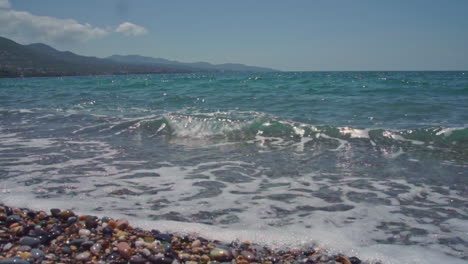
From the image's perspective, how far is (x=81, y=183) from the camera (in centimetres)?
488

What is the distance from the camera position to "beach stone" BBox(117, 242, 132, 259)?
2.78 metres

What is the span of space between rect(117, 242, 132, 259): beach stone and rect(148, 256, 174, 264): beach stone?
0.18 m

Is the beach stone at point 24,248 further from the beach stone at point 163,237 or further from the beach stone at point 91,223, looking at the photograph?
the beach stone at point 163,237

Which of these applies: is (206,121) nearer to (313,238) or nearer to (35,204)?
(35,204)

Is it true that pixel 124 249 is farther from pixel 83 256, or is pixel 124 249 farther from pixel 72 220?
pixel 72 220

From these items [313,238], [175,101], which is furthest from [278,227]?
[175,101]

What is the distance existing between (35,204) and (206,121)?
5.91 m

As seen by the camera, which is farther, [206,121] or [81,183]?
[206,121]

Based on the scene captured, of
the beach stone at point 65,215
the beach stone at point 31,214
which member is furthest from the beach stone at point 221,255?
the beach stone at point 31,214

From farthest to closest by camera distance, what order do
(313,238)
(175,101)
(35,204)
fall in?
(175,101), (35,204), (313,238)

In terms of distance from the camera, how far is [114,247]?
2912mm

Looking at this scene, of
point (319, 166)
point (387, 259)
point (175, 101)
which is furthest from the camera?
point (175, 101)

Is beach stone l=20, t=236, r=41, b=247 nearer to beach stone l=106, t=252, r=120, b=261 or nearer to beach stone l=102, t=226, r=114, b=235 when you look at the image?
beach stone l=102, t=226, r=114, b=235

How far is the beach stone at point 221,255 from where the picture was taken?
9.22 feet
